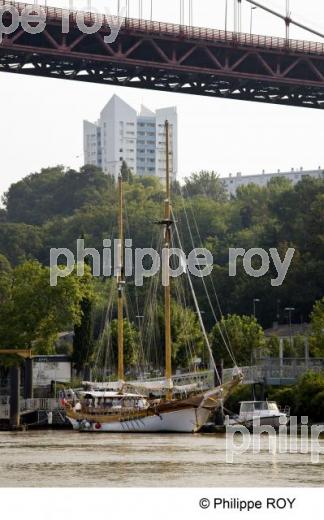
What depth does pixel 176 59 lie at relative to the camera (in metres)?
87.3

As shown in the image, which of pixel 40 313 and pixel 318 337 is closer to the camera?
pixel 318 337

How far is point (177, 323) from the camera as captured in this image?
90.1 metres

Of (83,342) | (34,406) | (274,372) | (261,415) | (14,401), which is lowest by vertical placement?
(261,415)

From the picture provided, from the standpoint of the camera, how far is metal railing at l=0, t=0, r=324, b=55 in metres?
82.5

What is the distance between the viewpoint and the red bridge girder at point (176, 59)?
274 feet

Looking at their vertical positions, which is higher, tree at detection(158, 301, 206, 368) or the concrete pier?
tree at detection(158, 301, 206, 368)

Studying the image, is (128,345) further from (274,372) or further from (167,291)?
(167,291)

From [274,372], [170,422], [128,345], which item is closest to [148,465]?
[170,422]

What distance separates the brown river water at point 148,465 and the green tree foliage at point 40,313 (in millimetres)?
28070

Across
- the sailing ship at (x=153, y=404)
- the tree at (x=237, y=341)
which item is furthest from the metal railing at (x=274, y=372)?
the tree at (x=237, y=341)

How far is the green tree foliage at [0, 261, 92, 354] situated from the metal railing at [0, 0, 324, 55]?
12.2 meters

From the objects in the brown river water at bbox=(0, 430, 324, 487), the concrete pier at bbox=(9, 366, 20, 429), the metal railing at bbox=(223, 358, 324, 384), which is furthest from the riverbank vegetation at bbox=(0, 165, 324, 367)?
the brown river water at bbox=(0, 430, 324, 487)

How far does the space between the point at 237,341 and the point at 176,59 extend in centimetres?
1495

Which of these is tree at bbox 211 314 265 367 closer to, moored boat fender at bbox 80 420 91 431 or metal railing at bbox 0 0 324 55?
metal railing at bbox 0 0 324 55
